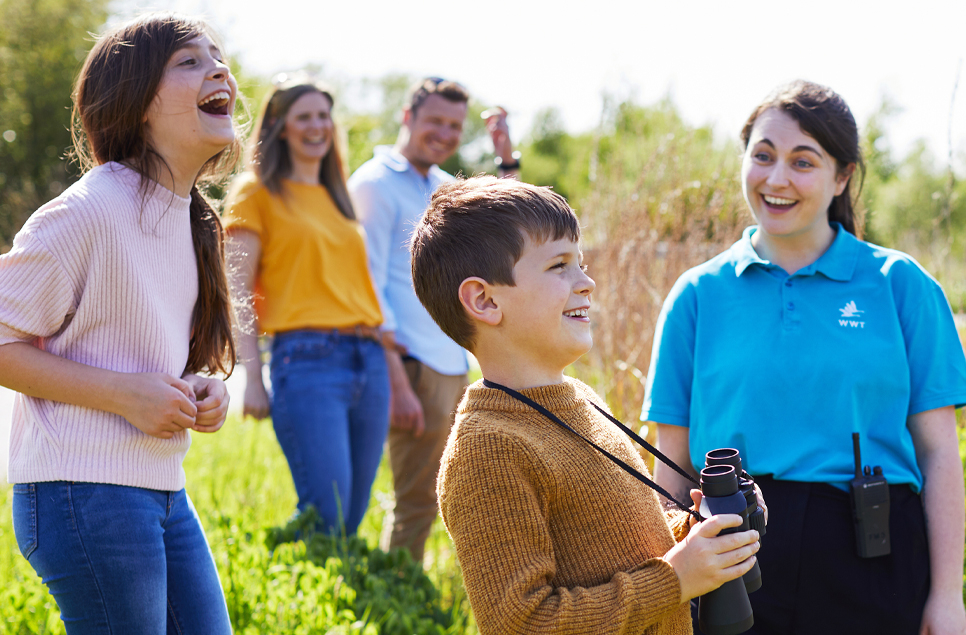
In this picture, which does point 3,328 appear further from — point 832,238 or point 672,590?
point 832,238

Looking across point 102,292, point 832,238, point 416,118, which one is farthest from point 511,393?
point 416,118

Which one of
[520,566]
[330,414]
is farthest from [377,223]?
[520,566]

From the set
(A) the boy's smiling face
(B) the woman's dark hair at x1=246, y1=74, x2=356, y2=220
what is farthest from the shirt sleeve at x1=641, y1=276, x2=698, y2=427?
(B) the woman's dark hair at x1=246, y1=74, x2=356, y2=220

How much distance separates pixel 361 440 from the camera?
3273 mm

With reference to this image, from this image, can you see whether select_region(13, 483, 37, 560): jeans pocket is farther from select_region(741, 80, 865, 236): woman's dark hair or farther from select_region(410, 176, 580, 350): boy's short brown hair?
select_region(741, 80, 865, 236): woman's dark hair

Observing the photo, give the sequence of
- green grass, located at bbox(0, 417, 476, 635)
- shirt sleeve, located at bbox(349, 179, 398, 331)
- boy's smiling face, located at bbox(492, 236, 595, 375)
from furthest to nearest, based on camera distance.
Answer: shirt sleeve, located at bbox(349, 179, 398, 331) → green grass, located at bbox(0, 417, 476, 635) → boy's smiling face, located at bbox(492, 236, 595, 375)

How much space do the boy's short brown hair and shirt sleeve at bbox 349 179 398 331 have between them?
2.05 metres

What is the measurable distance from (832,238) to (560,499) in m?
1.30

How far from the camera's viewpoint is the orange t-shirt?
10.5 ft

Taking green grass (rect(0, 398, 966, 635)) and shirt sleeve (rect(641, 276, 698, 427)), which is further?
green grass (rect(0, 398, 966, 635))

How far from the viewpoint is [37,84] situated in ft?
58.6

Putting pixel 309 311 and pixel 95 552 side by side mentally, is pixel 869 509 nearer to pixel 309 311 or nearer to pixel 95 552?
pixel 95 552

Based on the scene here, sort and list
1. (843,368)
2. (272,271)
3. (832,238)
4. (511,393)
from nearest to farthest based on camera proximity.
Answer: (511,393)
(843,368)
(832,238)
(272,271)

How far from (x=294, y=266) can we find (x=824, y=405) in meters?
2.13
